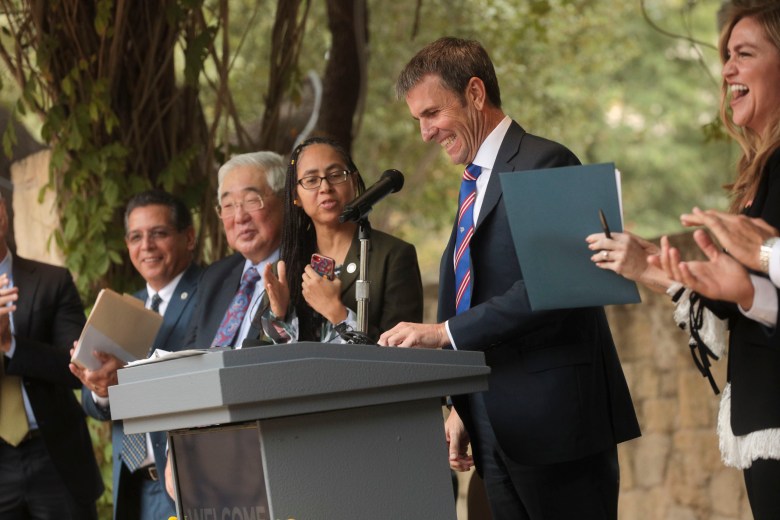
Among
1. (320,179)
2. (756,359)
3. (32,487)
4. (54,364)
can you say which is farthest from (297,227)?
(756,359)

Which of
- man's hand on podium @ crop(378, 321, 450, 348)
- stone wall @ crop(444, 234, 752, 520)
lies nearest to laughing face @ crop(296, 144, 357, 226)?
man's hand on podium @ crop(378, 321, 450, 348)

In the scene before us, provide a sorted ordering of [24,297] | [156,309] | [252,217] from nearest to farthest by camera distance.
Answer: [252,217], [24,297], [156,309]

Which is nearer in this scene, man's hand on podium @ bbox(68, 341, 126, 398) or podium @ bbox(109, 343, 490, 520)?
podium @ bbox(109, 343, 490, 520)

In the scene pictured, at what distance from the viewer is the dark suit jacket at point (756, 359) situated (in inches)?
92.0

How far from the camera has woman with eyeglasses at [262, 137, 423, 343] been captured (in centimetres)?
330

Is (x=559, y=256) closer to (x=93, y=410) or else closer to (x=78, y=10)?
(x=93, y=410)

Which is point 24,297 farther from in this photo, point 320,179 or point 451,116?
point 451,116

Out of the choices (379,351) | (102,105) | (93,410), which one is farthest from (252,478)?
(102,105)

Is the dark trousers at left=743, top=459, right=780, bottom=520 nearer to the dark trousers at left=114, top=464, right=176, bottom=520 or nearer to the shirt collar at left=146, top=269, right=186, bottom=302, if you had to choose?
the dark trousers at left=114, top=464, right=176, bottom=520

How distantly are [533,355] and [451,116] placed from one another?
0.66 meters

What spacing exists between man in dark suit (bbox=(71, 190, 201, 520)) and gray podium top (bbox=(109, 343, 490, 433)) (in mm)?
1628

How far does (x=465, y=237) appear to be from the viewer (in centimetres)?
301

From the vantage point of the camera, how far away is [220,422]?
7.18ft

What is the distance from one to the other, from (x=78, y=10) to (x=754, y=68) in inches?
136
